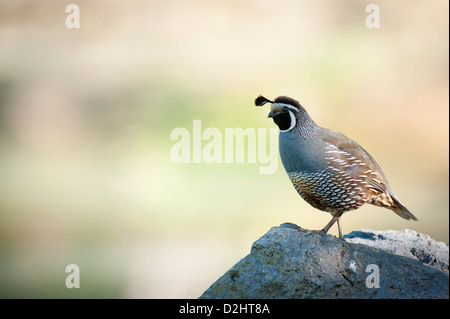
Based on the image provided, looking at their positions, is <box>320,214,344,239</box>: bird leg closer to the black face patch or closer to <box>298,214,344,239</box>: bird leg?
<box>298,214,344,239</box>: bird leg

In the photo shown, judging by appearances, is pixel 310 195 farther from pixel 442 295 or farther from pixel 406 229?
pixel 406 229

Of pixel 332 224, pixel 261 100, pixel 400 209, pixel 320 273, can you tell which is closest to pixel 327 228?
pixel 332 224

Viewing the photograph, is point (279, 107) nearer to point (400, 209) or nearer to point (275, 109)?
point (275, 109)

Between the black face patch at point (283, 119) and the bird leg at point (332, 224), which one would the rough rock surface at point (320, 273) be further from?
the black face patch at point (283, 119)

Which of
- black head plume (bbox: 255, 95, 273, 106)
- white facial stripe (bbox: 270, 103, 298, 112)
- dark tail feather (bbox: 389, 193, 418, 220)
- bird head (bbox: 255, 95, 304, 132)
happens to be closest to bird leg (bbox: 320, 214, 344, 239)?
dark tail feather (bbox: 389, 193, 418, 220)

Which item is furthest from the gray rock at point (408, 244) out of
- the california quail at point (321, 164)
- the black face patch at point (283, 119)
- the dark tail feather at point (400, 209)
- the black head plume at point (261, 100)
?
the black head plume at point (261, 100)

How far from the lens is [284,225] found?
4.63m

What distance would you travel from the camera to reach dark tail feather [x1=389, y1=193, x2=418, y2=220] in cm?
491

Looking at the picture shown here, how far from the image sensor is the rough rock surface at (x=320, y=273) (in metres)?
4.09

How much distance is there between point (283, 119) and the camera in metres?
4.58
